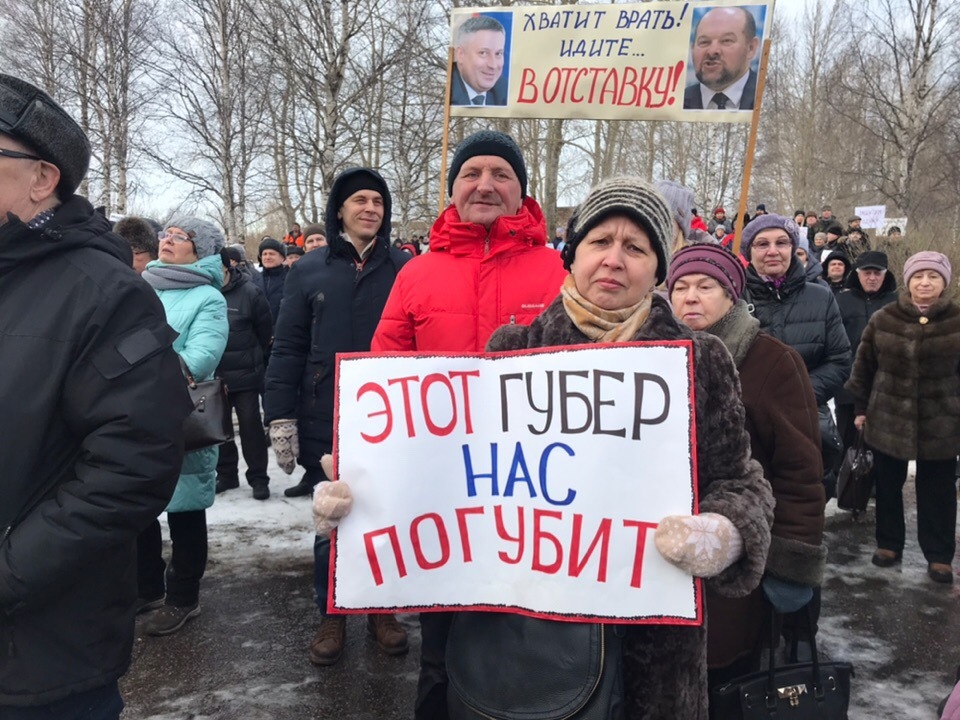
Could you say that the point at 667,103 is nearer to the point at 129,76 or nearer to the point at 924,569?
the point at 924,569

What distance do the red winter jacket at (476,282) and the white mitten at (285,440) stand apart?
1.12 m

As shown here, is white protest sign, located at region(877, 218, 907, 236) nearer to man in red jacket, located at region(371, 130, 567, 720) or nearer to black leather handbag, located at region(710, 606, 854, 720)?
man in red jacket, located at region(371, 130, 567, 720)

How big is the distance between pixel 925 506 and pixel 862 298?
205 cm

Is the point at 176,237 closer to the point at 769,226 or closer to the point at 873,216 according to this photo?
the point at 769,226

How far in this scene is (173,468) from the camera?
1.72 meters

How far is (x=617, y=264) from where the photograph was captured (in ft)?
5.32

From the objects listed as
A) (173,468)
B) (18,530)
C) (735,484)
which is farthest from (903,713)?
(18,530)

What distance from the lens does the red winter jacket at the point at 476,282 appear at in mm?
2502

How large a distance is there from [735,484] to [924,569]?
3.90m

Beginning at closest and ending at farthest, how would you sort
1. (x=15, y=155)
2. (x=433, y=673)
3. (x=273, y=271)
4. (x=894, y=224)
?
(x=15, y=155) → (x=433, y=673) → (x=273, y=271) → (x=894, y=224)

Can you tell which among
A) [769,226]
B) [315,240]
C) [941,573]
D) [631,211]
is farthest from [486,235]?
[315,240]

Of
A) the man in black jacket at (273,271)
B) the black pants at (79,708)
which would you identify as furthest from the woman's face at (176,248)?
the man in black jacket at (273,271)

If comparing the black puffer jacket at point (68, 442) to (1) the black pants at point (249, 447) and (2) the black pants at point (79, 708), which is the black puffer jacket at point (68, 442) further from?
(1) the black pants at point (249, 447)

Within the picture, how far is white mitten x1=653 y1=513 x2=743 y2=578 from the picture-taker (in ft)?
4.74
